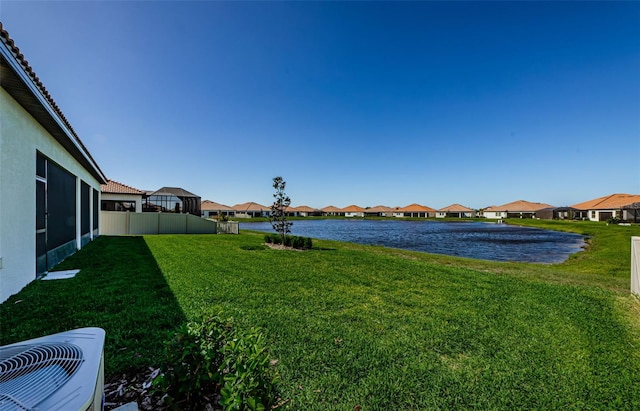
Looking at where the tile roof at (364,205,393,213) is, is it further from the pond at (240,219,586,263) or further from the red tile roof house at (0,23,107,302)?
the red tile roof house at (0,23,107,302)

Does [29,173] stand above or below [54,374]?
above

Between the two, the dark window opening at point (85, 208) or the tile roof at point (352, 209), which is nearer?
the dark window opening at point (85, 208)

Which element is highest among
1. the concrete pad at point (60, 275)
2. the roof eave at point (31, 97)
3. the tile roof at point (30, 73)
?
the tile roof at point (30, 73)

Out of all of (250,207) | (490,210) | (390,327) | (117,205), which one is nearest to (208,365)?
(390,327)

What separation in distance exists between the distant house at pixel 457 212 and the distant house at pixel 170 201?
93.5 metres

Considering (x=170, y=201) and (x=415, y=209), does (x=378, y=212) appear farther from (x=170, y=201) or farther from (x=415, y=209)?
(x=170, y=201)

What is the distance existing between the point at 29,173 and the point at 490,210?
113 meters

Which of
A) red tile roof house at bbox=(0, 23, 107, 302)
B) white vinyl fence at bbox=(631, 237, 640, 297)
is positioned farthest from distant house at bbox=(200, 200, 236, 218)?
white vinyl fence at bbox=(631, 237, 640, 297)

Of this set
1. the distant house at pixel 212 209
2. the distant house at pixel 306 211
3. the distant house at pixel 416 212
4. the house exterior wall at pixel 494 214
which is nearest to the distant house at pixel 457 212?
the distant house at pixel 416 212

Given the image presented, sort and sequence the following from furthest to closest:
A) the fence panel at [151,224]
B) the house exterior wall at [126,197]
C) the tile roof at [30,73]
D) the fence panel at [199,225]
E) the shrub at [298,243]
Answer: the fence panel at [199,225], the house exterior wall at [126,197], the fence panel at [151,224], the shrub at [298,243], the tile roof at [30,73]

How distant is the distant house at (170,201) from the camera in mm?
27628

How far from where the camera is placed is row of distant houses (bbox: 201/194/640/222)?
48.1 m

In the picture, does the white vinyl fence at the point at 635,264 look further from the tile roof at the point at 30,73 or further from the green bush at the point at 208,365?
the tile roof at the point at 30,73

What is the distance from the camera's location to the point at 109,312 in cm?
439
